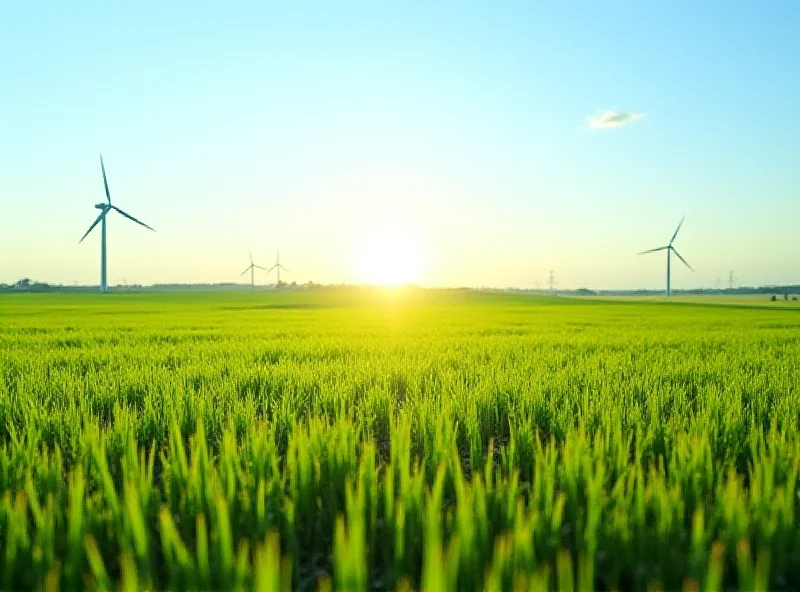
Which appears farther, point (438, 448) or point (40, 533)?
point (438, 448)

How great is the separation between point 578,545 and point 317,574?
1.04m

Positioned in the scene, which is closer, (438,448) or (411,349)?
(438,448)

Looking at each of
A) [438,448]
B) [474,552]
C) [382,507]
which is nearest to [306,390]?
[438,448]

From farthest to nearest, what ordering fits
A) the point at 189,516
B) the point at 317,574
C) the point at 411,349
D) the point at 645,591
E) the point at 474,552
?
1. the point at 411,349
2. the point at 189,516
3. the point at 317,574
4. the point at 645,591
5. the point at 474,552

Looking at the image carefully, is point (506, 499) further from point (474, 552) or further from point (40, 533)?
point (40, 533)

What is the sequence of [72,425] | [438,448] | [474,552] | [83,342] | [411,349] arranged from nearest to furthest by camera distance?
[474,552], [438,448], [72,425], [411,349], [83,342]

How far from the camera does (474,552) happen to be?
201 cm

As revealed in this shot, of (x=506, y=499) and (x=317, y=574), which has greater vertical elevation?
(x=506, y=499)

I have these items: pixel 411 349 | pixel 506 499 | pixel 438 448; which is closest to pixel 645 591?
pixel 506 499

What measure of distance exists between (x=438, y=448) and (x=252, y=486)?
45.0 inches

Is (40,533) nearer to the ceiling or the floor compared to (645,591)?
nearer to the ceiling

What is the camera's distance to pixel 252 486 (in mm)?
2701

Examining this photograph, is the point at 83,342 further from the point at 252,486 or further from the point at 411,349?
the point at 252,486

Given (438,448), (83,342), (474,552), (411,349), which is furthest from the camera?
(83,342)
